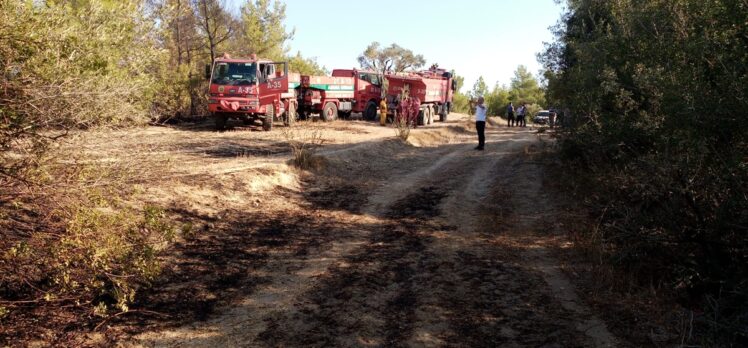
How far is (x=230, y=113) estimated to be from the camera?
1859cm

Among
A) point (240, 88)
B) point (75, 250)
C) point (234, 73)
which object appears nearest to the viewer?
point (75, 250)

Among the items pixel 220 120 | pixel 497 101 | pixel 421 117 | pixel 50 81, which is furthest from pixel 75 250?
pixel 497 101

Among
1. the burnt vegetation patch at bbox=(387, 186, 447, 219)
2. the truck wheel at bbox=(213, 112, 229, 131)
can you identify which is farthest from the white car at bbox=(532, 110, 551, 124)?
the truck wheel at bbox=(213, 112, 229, 131)

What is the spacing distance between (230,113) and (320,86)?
5.85 metres

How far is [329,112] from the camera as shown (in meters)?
24.4

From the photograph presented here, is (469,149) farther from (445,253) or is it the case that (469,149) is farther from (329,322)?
(329,322)

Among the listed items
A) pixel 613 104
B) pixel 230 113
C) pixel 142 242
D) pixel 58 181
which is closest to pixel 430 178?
pixel 613 104

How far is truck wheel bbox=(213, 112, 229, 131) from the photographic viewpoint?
18731 mm

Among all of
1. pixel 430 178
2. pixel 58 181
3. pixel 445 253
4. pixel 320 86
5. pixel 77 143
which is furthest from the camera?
pixel 320 86

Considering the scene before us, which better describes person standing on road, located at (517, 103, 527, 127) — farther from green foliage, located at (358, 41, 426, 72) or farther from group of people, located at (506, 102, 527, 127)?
green foliage, located at (358, 41, 426, 72)

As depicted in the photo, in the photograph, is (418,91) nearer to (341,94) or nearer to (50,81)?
(341,94)

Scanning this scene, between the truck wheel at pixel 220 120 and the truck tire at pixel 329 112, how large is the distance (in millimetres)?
6065

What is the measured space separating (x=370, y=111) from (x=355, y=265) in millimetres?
21948

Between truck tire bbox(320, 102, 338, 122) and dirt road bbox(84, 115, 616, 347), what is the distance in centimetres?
1279
